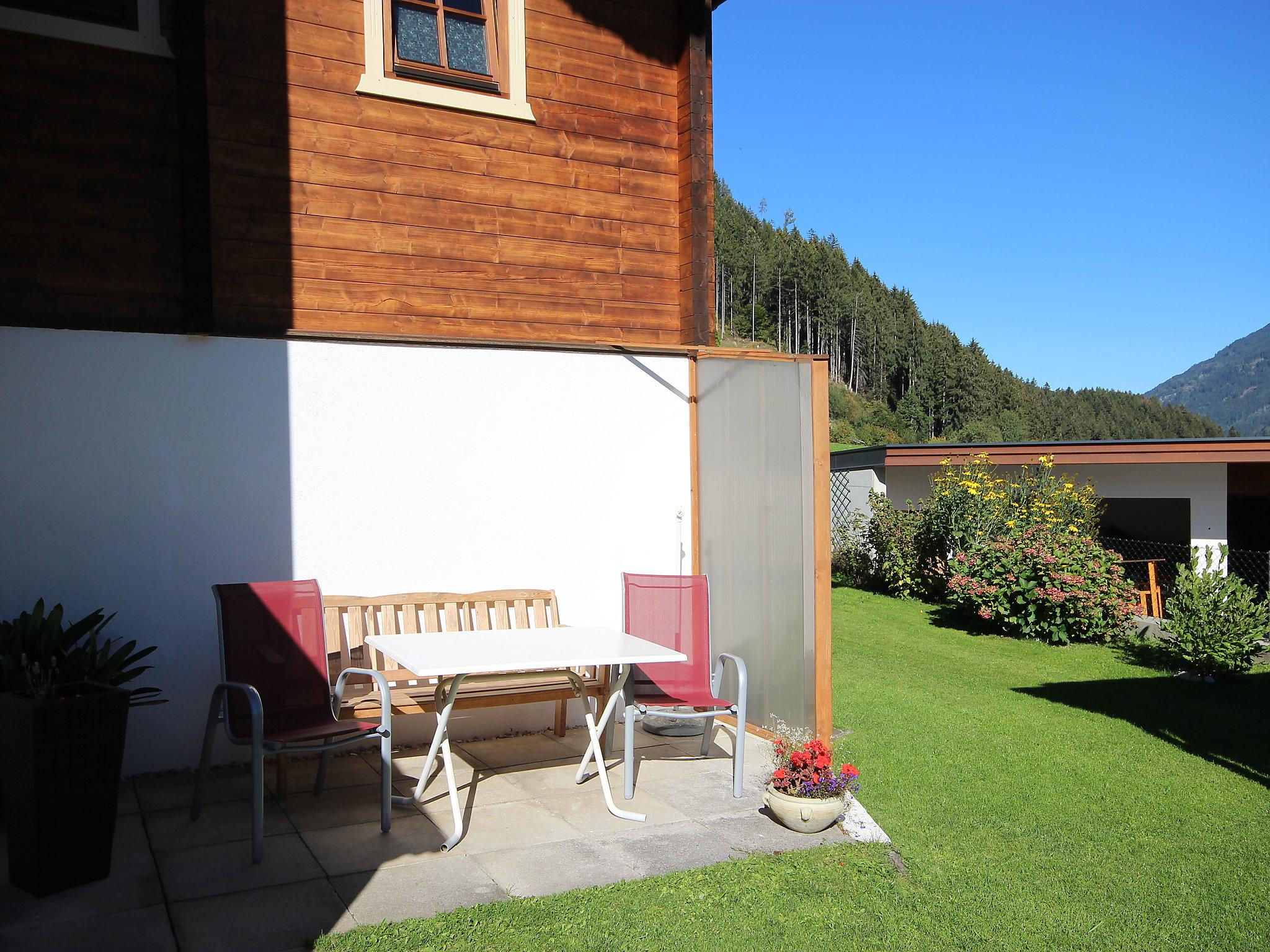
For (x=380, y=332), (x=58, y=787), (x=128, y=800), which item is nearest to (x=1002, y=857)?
(x=58, y=787)

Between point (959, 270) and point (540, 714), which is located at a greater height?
point (959, 270)

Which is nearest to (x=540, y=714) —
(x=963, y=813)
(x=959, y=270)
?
(x=963, y=813)

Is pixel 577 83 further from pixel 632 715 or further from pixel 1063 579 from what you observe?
pixel 1063 579

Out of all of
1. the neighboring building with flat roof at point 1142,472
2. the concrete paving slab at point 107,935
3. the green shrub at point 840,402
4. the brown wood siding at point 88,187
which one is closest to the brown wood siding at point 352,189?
the brown wood siding at point 88,187

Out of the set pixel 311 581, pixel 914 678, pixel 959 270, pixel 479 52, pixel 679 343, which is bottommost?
pixel 914 678

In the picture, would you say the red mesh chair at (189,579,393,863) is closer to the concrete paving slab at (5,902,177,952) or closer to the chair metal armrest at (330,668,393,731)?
the chair metal armrest at (330,668,393,731)

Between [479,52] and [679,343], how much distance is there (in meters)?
2.13

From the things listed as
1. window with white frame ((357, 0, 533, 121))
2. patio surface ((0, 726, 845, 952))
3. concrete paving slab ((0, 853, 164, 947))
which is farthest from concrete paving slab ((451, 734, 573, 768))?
window with white frame ((357, 0, 533, 121))

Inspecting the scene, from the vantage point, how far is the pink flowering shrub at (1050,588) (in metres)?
10.4

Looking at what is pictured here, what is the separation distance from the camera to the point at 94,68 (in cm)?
492

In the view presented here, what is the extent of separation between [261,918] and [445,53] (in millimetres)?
4679

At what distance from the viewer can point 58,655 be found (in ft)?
13.5

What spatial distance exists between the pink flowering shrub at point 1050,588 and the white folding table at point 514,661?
708cm

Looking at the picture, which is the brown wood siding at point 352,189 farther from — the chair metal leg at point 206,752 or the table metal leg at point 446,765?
the table metal leg at point 446,765
